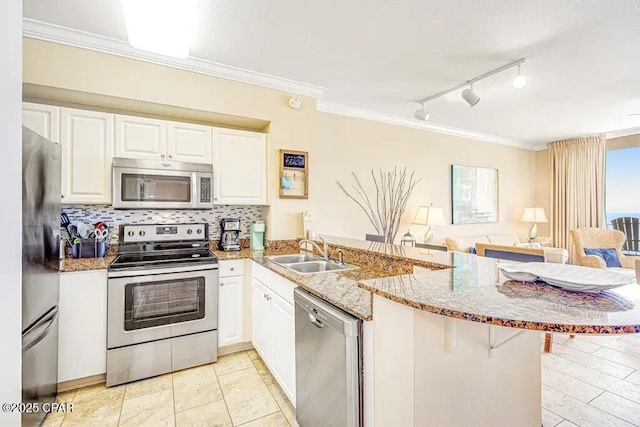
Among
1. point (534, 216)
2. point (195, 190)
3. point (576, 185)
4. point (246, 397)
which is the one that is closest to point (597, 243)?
point (534, 216)

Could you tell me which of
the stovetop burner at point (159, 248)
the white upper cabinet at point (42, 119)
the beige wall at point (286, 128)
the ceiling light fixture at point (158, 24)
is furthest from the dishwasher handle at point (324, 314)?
the white upper cabinet at point (42, 119)

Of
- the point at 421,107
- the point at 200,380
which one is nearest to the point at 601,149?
the point at 421,107

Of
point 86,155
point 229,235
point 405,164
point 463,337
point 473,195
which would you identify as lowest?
point 463,337

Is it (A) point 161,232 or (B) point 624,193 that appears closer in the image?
(A) point 161,232

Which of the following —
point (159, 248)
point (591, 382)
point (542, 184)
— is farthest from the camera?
point (542, 184)

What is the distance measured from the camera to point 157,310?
2.34 m

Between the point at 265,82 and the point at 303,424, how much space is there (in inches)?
112

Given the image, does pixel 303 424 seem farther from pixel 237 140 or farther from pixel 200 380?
pixel 237 140

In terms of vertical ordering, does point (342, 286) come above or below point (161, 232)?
below

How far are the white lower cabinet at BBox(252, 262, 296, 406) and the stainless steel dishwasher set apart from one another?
163 mm

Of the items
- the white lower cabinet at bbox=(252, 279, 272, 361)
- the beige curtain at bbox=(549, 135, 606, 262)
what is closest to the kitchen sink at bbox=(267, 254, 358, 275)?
the white lower cabinet at bbox=(252, 279, 272, 361)

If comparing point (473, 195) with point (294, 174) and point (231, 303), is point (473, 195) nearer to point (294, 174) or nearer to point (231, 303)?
point (294, 174)

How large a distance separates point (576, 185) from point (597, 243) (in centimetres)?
111

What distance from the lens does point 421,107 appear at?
3805 millimetres
